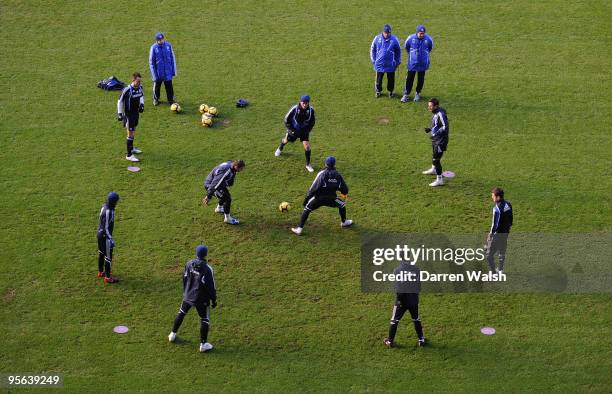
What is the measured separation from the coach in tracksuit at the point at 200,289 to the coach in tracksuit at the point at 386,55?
12473 mm

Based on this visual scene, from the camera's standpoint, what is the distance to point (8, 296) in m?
20.8

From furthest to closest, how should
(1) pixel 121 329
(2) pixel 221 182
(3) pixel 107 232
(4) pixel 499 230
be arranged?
(2) pixel 221 182 < (4) pixel 499 230 < (3) pixel 107 232 < (1) pixel 121 329

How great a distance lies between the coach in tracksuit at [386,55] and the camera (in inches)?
1147

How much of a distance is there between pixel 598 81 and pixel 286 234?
13.7m

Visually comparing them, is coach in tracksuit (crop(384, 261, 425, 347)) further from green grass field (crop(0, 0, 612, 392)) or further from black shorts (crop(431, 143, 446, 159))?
black shorts (crop(431, 143, 446, 159))

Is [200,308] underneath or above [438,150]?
underneath

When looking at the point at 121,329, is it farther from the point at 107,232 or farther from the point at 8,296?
the point at 8,296

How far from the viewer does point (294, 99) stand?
2952cm

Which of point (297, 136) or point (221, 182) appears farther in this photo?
point (297, 136)

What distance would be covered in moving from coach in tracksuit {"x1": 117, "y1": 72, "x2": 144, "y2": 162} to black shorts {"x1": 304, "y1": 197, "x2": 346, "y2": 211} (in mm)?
6121

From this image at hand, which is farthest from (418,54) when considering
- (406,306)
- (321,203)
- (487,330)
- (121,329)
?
(121,329)

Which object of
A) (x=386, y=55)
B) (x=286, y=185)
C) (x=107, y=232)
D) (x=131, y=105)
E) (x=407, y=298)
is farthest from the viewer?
(x=386, y=55)

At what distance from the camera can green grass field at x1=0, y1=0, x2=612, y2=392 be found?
1917cm

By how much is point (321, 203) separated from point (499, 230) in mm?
4495
